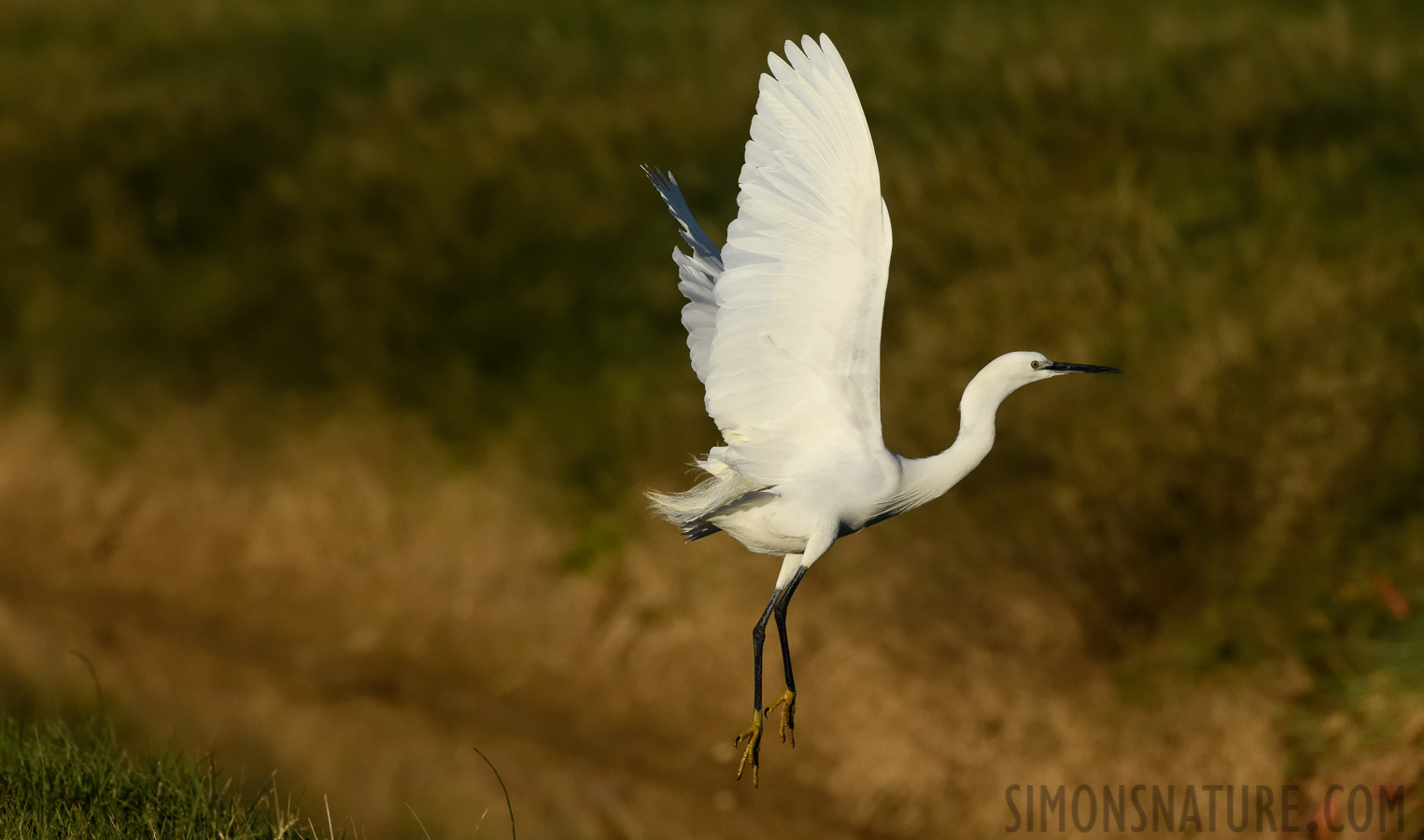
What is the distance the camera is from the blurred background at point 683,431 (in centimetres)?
673

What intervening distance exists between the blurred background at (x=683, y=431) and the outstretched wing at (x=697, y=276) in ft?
7.25

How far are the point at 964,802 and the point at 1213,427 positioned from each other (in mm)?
2204

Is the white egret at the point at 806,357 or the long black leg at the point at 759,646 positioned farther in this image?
the long black leg at the point at 759,646

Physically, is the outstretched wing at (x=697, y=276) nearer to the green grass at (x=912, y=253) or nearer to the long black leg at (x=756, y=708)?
the long black leg at (x=756, y=708)

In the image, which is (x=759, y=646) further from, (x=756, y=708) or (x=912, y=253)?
(x=912, y=253)

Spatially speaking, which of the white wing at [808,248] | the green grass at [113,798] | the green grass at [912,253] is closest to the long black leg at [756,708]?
the white wing at [808,248]

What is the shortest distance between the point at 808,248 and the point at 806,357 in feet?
0.92

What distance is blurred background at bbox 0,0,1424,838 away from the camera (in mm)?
6730

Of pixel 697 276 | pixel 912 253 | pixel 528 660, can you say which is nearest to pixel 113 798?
pixel 697 276

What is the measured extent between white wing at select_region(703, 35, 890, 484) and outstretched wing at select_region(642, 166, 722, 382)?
25.6 inches

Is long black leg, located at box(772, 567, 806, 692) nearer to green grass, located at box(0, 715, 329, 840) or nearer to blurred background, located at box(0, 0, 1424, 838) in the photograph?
green grass, located at box(0, 715, 329, 840)

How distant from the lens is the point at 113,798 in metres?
4.09

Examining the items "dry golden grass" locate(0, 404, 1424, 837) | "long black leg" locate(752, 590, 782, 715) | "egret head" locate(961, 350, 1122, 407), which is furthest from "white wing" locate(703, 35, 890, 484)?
"dry golden grass" locate(0, 404, 1424, 837)

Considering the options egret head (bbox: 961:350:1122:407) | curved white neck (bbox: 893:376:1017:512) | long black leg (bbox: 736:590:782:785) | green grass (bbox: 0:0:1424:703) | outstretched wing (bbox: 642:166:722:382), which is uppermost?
green grass (bbox: 0:0:1424:703)
